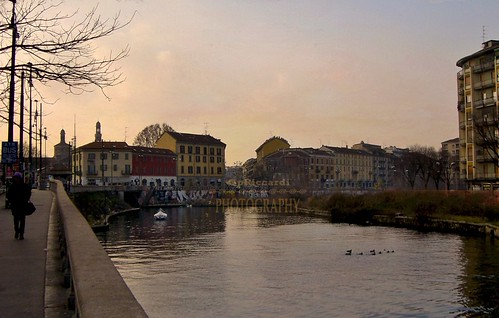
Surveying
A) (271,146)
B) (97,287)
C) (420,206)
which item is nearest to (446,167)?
(420,206)

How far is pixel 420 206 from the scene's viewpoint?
60531mm

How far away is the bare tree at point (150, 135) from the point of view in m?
136

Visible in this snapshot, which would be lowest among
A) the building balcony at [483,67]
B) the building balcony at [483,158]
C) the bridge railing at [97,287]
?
the bridge railing at [97,287]

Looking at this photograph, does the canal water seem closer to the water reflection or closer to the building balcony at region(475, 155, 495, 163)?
the water reflection

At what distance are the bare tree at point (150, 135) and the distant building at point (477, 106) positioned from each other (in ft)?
263

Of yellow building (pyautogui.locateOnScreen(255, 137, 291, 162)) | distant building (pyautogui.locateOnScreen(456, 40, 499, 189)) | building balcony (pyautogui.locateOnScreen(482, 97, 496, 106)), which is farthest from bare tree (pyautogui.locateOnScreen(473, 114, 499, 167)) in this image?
yellow building (pyautogui.locateOnScreen(255, 137, 291, 162))

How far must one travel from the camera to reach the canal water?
66.6 feet

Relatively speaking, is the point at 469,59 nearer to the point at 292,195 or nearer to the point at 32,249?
the point at 292,195

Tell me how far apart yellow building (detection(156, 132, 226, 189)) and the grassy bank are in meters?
45.2

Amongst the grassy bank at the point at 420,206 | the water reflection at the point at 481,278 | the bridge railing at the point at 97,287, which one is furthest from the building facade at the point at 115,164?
the bridge railing at the point at 97,287

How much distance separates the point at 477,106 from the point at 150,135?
88.5 meters

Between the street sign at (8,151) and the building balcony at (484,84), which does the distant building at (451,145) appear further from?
the street sign at (8,151)

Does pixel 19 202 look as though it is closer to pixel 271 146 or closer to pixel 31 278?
pixel 31 278

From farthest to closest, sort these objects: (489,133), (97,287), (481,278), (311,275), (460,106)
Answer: (460,106), (489,133), (311,275), (481,278), (97,287)
